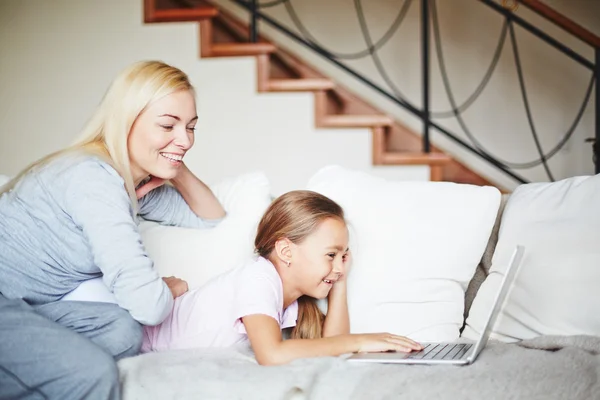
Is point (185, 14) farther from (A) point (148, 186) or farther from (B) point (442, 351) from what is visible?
(B) point (442, 351)

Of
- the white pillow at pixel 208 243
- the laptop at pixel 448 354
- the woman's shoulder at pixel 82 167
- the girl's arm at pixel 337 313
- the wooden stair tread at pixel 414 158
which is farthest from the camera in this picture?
the wooden stair tread at pixel 414 158

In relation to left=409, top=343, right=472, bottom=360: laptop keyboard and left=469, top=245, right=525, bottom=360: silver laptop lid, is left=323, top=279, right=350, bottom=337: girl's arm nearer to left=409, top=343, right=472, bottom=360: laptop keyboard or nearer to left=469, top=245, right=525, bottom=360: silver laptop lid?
left=409, top=343, right=472, bottom=360: laptop keyboard

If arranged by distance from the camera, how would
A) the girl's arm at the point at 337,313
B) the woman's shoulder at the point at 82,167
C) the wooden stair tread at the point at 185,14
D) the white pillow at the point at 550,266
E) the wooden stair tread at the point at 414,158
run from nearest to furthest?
the woman's shoulder at the point at 82,167, the white pillow at the point at 550,266, the girl's arm at the point at 337,313, the wooden stair tread at the point at 414,158, the wooden stair tread at the point at 185,14

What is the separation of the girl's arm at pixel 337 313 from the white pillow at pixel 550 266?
30 cm

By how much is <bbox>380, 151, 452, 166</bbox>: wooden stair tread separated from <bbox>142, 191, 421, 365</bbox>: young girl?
1509 millimetres

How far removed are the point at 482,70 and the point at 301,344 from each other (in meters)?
3.00

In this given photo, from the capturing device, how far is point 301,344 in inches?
62.7

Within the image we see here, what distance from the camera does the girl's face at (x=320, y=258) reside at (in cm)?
182

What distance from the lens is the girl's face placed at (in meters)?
1.82

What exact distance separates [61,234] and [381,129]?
196 centimetres

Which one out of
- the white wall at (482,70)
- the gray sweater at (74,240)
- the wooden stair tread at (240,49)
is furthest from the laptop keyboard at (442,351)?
the white wall at (482,70)

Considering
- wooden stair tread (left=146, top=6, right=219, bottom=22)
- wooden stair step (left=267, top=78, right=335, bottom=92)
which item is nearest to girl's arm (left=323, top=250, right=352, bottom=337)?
wooden stair step (left=267, top=78, right=335, bottom=92)

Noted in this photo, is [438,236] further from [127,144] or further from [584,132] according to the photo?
[584,132]

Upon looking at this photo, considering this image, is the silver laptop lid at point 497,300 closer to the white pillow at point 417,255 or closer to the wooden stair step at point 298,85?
the white pillow at point 417,255
